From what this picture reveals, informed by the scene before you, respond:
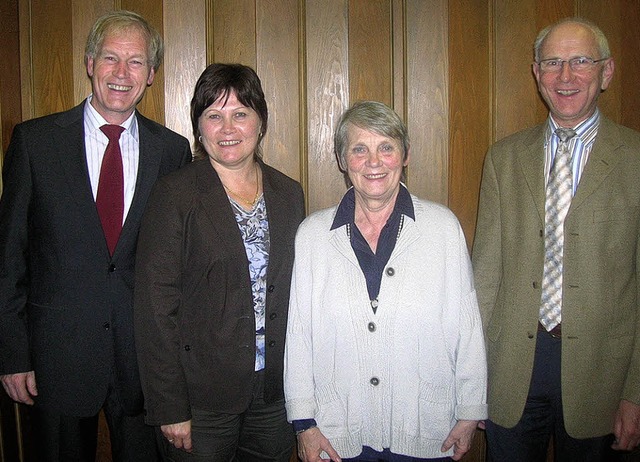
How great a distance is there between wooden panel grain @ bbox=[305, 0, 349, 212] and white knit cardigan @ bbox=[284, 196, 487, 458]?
0.73 m

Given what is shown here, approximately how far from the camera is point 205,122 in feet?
5.55

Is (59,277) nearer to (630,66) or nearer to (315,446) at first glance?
(315,446)

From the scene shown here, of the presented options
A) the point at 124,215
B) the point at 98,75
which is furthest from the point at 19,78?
the point at 124,215

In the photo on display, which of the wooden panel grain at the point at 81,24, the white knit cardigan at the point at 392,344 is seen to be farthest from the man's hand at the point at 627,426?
the wooden panel grain at the point at 81,24

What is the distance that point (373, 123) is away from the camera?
5.28 feet

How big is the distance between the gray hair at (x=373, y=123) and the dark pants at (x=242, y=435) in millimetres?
793

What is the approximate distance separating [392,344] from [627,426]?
32.3 inches

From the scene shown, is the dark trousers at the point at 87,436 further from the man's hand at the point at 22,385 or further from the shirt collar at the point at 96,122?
the shirt collar at the point at 96,122

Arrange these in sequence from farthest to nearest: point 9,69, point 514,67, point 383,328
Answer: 1. point 514,67
2. point 9,69
3. point 383,328

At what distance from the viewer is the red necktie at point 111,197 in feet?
5.68

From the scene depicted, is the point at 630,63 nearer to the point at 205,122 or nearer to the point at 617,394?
the point at 617,394

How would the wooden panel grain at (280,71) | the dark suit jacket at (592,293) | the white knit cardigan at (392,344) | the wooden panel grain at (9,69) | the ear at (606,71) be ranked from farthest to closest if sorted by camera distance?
the wooden panel grain at (280,71) < the wooden panel grain at (9,69) < the ear at (606,71) < the dark suit jacket at (592,293) < the white knit cardigan at (392,344)

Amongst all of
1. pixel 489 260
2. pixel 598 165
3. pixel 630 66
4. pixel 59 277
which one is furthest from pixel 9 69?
pixel 630 66

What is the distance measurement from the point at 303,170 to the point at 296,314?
86cm
